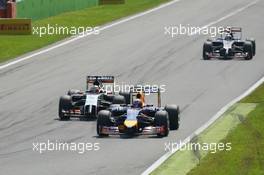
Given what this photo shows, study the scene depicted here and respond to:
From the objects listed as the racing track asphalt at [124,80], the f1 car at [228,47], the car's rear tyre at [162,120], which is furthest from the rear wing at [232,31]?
the car's rear tyre at [162,120]

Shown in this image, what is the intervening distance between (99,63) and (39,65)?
3.09 m

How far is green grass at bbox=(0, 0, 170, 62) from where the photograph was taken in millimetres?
55125

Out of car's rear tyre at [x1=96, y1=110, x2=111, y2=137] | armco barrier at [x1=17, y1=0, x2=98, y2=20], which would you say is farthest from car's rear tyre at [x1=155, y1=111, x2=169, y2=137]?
armco barrier at [x1=17, y1=0, x2=98, y2=20]

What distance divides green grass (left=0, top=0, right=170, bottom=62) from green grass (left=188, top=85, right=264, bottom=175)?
21.8 meters

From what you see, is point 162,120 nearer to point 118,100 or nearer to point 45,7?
point 118,100

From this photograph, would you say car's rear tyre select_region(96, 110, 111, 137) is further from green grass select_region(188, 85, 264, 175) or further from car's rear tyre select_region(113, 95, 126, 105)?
green grass select_region(188, 85, 264, 175)

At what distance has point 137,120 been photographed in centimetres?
3247

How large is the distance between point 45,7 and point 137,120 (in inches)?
1372

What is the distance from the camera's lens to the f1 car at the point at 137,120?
1265 inches

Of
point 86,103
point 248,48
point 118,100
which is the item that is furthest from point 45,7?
point 118,100

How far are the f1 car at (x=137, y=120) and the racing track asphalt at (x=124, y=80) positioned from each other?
341mm

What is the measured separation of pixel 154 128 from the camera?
32.1 m

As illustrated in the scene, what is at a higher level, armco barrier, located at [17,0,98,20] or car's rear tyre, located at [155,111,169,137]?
armco barrier, located at [17,0,98,20]

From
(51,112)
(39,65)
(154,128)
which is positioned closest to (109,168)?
(154,128)
